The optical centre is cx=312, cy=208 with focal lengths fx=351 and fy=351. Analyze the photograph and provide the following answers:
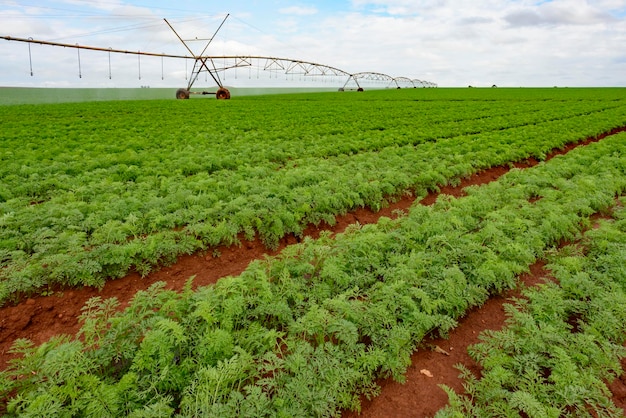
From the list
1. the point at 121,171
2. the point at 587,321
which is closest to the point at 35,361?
the point at 587,321

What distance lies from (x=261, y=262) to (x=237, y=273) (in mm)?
1098

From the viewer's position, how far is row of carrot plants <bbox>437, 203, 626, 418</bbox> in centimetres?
403

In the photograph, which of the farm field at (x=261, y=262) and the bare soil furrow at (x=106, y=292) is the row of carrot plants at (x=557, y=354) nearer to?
the farm field at (x=261, y=262)

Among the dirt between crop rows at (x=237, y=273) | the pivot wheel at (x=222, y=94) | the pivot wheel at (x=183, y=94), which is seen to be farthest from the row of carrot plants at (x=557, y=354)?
the pivot wheel at (x=183, y=94)

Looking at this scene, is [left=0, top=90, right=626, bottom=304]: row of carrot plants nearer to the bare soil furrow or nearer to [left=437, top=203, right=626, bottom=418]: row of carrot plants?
the bare soil furrow

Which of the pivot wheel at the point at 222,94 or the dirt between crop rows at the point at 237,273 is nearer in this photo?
the dirt between crop rows at the point at 237,273

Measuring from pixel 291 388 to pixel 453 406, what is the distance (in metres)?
1.89

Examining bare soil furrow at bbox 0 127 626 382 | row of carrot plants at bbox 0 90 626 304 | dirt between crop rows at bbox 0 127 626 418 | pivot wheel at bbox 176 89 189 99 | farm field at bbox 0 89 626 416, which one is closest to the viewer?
farm field at bbox 0 89 626 416

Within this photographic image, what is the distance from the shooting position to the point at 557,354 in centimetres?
453

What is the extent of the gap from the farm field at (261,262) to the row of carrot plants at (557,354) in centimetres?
75

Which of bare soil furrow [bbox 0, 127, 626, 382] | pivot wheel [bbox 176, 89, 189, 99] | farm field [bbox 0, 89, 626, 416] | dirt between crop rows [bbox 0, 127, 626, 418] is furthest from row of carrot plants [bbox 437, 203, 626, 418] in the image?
pivot wheel [bbox 176, 89, 189, 99]

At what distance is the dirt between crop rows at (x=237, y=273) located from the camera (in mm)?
4502

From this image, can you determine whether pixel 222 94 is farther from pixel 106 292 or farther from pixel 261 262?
pixel 261 262

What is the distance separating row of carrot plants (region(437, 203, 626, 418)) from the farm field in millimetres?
747
